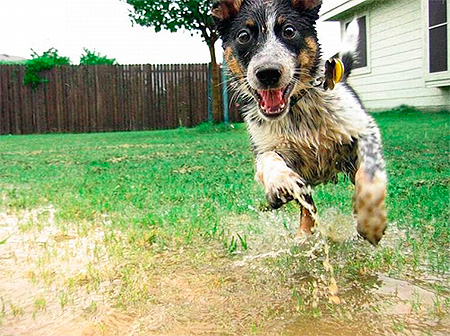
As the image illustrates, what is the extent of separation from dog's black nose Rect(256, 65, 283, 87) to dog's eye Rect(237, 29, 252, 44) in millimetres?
351

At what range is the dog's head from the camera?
3416 millimetres

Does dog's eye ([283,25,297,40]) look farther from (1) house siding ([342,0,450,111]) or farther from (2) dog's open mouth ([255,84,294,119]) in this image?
(1) house siding ([342,0,450,111])

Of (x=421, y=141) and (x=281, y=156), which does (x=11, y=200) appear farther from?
(x=421, y=141)

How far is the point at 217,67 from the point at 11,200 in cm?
1285

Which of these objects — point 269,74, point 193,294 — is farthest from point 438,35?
point 193,294

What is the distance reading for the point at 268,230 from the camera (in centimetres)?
411

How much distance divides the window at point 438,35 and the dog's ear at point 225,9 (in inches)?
431

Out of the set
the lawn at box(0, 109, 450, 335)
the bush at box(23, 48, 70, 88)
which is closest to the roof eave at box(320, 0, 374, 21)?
the bush at box(23, 48, 70, 88)

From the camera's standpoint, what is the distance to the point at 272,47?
136 inches

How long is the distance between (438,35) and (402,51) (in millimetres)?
2189

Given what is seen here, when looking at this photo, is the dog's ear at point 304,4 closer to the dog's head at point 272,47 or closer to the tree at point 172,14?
the dog's head at point 272,47

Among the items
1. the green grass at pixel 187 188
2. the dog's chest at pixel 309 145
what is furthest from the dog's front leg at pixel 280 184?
the green grass at pixel 187 188

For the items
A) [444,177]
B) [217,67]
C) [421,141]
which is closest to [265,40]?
[444,177]

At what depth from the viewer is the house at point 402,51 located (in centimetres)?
1393
